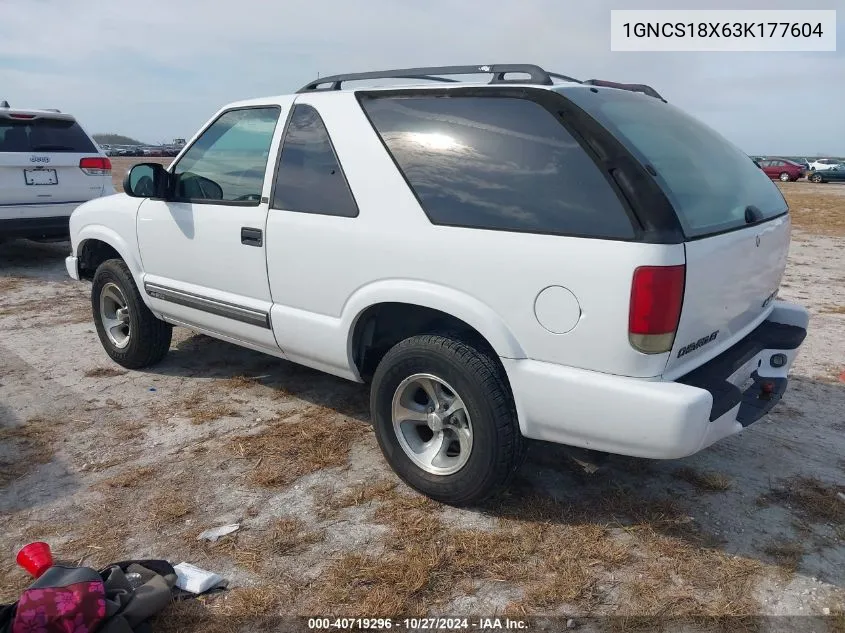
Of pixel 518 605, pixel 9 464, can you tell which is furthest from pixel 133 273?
pixel 518 605

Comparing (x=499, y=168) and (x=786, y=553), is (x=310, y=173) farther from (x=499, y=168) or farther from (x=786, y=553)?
(x=786, y=553)

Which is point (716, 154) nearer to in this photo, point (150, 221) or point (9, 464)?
point (150, 221)

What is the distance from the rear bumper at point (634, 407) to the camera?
248cm

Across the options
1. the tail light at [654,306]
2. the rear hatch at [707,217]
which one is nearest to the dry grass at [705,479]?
the rear hatch at [707,217]

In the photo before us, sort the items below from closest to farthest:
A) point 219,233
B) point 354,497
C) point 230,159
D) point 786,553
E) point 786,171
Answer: point 786,553, point 354,497, point 219,233, point 230,159, point 786,171

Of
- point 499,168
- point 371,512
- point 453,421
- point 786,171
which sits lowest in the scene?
point 371,512

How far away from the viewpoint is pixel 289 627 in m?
2.42

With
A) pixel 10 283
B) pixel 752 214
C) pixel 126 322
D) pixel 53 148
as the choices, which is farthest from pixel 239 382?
pixel 53 148

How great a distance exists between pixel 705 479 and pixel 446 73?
238 centimetres

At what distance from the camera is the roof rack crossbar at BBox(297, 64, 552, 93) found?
9.79 feet

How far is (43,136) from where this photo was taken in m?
8.12

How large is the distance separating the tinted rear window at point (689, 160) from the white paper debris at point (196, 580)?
7.37ft

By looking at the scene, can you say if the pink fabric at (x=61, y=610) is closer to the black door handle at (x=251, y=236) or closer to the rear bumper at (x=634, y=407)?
the rear bumper at (x=634, y=407)

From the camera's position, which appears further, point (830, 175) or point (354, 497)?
point (830, 175)
